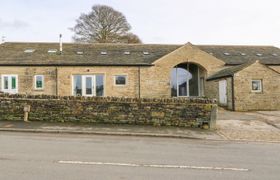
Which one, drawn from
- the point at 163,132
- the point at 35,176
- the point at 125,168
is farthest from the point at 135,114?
the point at 35,176

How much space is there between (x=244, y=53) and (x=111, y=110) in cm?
2129

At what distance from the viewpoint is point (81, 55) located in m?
28.8

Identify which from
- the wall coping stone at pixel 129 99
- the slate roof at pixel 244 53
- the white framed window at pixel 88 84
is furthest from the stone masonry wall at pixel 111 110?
the slate roof at pixel 244 53

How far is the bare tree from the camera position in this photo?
45938 mm

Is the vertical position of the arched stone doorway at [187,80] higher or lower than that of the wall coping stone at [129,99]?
higher

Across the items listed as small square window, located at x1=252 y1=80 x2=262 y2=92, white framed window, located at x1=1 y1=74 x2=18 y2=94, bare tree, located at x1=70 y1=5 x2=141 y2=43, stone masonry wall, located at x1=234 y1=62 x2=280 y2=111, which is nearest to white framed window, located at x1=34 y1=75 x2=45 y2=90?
white framed window, located at x1=1 y1=74 x2=18 y2=94

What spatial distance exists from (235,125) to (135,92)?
12.8 metres

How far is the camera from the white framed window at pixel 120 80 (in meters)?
27.9

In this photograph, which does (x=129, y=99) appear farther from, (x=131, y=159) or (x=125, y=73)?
(x=125, y=73)

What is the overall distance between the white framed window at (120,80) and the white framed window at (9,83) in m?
8.26

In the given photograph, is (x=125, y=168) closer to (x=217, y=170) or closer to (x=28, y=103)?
(x=217, y=170)

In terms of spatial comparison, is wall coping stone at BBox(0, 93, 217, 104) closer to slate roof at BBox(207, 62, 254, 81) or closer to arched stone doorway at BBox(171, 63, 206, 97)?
slate roof at BBox(207, 62, 254, 81)

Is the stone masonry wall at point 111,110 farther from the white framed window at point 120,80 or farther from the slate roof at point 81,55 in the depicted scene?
the white framed window at point 120,80

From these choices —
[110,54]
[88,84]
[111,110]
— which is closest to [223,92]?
[110,54]
